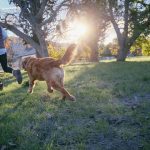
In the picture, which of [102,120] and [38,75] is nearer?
[102,120]

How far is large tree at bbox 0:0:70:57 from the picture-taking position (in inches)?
1058

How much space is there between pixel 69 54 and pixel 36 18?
19269mm

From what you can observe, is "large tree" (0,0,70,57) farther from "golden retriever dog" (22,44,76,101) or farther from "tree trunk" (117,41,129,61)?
"golden retriever dog" (22,44,76,101)

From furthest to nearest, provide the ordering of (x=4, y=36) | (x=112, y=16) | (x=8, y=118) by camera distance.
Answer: (x=112, y=16)
(x=4, y=36)
(x=8, y=118)

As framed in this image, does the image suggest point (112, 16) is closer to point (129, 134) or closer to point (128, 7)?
point (128, 7)

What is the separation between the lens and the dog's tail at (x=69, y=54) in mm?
8086

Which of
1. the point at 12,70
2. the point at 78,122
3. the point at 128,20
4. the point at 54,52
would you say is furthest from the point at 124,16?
the point at 54,52

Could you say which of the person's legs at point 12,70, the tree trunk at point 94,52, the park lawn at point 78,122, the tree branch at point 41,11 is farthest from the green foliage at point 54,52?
the park lawn at point 78,122

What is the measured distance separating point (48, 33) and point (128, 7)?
7554 millimetres

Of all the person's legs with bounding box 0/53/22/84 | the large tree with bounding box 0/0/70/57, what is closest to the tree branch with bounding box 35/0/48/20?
the large tree with bounding box 0/0/70/57

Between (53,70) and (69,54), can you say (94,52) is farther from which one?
(53,70)

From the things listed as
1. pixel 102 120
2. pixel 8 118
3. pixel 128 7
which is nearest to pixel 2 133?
pixel 8 118

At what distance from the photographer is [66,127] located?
5801mm

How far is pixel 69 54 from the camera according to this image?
26.9ft
